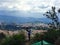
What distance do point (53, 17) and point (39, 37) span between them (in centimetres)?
2116

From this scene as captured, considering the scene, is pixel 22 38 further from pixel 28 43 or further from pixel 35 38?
pixel 35 38

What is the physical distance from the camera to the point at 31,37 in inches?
1337

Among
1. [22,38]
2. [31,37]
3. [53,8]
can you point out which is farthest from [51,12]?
[22,38]

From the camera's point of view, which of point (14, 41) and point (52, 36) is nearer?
point (14, 41)

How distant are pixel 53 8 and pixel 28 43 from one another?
23.9 m

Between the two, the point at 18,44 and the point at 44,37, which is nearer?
the point at 18,44

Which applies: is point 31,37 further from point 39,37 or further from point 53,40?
point 53,40

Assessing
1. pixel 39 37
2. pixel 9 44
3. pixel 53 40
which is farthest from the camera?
pixel 39 37

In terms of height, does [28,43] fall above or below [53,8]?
below

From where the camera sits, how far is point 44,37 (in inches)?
1281

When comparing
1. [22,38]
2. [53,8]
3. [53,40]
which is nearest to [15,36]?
[22,38]

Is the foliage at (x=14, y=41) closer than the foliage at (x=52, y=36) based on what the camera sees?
Yes

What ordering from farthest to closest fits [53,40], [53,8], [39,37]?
1. [53,8]
2. [39,37]
3. [53,40]

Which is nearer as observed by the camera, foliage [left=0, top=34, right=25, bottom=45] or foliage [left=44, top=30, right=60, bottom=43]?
foliage [left=0, top=34, right=25, bottom=45]
